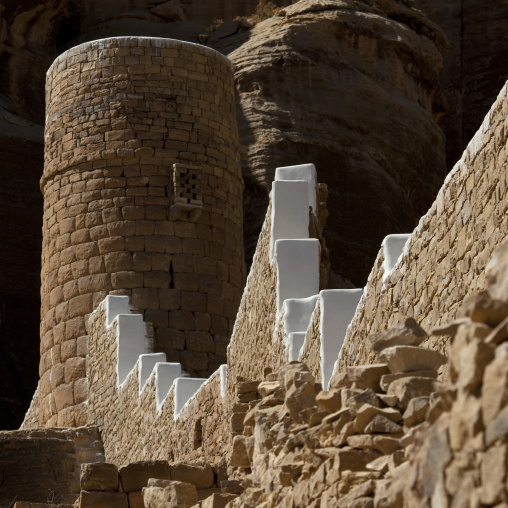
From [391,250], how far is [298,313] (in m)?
2.61

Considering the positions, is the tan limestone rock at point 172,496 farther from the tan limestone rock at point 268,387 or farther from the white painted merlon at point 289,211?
the white painted merlon at point 289,211

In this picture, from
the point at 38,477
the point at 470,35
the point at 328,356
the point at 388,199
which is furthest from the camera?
the point at 470,35

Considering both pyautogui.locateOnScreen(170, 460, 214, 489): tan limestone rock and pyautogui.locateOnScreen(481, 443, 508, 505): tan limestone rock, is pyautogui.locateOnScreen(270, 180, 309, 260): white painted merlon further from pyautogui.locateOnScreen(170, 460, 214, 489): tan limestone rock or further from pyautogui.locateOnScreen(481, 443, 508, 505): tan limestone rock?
pyautogui.locateOnScreen(481, 443, 508, 505): tan limestone rock

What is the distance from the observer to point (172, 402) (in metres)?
14.1

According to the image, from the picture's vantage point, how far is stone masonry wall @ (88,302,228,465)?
500 inches

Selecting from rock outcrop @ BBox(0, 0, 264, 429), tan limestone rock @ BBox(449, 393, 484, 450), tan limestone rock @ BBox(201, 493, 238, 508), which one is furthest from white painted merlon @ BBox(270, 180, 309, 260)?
rock outcrop @ BBox(0, 0, 264, 429)

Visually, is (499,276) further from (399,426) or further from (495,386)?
(399,426)

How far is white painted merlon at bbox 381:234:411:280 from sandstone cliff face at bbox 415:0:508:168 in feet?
70.6

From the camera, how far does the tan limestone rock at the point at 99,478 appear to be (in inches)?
407

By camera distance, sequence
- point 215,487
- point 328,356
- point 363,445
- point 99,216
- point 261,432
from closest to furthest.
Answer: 1. point 363,445
2. point 261,432
3. point 328,356
4. point 215,487
5. point 99,216

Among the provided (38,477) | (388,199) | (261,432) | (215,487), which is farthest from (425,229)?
(388,199)

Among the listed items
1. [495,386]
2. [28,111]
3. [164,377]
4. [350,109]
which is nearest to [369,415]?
[495,386]

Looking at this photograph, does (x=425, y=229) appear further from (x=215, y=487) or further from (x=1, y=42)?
(x=1, y=42)

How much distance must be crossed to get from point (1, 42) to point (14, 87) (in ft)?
3.14
